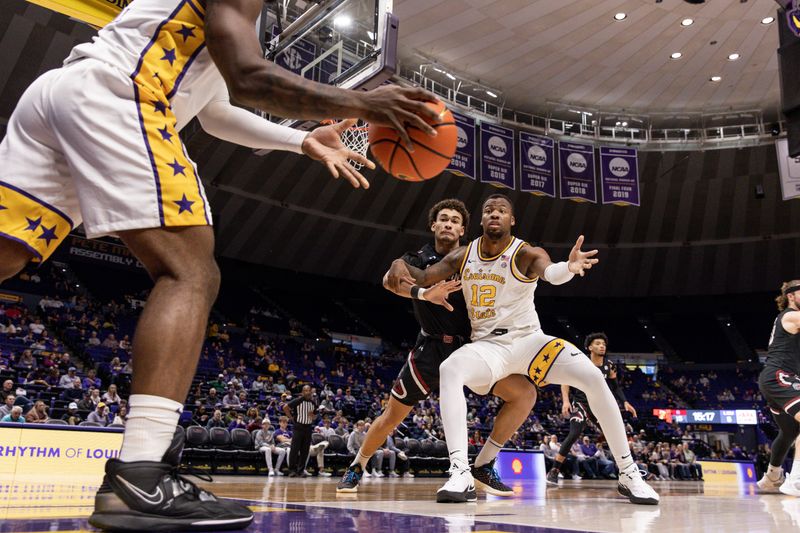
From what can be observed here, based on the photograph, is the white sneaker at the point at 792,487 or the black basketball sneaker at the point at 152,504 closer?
the black basketball sneaker at the point at 152,504

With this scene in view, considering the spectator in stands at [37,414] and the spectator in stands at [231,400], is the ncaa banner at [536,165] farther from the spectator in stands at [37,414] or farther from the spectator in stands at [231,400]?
the spectator in stands at [37,414]

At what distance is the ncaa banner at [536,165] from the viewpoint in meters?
17.0

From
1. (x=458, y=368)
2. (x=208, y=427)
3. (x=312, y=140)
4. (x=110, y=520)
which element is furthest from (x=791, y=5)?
(x=208, y=427)

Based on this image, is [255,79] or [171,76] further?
[171,76]

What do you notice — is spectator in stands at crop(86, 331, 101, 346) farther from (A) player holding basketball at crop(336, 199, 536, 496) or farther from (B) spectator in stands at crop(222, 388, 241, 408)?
(A) player holding basketball at crop(336, 199, 536, 496)

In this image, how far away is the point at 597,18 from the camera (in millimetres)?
15375

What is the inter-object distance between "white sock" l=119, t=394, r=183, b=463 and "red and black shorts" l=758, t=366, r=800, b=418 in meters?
5.40

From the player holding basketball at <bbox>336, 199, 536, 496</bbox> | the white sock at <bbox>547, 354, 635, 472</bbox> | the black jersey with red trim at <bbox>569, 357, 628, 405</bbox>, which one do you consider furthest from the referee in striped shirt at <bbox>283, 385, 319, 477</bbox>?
the white sock at <bbox>547, 354, 635, 472</bbox>

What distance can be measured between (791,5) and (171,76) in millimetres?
8145

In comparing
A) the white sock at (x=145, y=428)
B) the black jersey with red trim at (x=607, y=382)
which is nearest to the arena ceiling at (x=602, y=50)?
the black jersey with red trim at (x=607, y=382)

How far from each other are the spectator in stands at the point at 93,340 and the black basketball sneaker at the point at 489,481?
15.6 meters

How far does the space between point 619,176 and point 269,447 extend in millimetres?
11921

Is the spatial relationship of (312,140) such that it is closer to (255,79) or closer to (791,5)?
(255,79)

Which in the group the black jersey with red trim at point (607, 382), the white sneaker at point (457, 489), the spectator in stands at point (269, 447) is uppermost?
the black jersey with red trim at point (607, 382)
